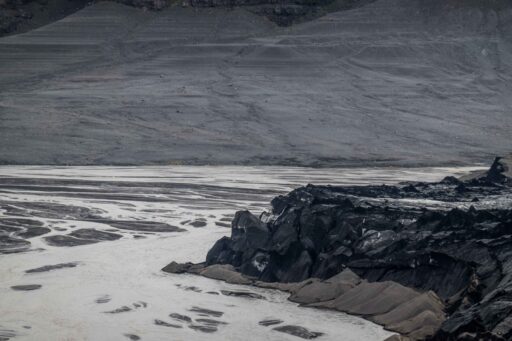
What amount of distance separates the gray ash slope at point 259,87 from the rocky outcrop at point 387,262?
2583 cm

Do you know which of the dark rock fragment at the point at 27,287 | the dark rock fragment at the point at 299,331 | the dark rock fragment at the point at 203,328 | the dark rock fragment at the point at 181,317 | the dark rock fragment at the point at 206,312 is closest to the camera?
the dark rock fragment at the point at 299,331

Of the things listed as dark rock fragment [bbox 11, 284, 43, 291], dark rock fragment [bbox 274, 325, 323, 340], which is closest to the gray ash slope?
dark rock fragment [bbox 11, 284, 43, 291]

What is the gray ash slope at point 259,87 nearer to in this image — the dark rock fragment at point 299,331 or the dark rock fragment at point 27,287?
the dark rock fragment at point 27,287

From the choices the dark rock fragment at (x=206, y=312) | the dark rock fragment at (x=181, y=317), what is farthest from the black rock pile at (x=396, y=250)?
the dark rock fragment at (x=181, y=317)

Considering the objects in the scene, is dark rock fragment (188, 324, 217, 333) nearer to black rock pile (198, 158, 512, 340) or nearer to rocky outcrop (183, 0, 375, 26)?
black rock pile (198, 158, 512, 340)

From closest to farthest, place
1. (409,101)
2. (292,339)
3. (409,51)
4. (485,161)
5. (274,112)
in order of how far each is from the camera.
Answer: (292,339)
(485,161)
(274,112)
(409,101)
(409,51)

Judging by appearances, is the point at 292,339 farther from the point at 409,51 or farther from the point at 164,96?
the point at 409,51

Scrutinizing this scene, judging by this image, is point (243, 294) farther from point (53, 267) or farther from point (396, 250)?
point (53, 267)

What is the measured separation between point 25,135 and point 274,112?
15323 millimetres

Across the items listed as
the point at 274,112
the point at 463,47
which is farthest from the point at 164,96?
the point at 463,47

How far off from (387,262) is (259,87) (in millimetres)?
46389

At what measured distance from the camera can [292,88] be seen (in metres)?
64.2

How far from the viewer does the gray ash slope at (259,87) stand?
166 feet

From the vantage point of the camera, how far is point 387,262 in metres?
17.8
